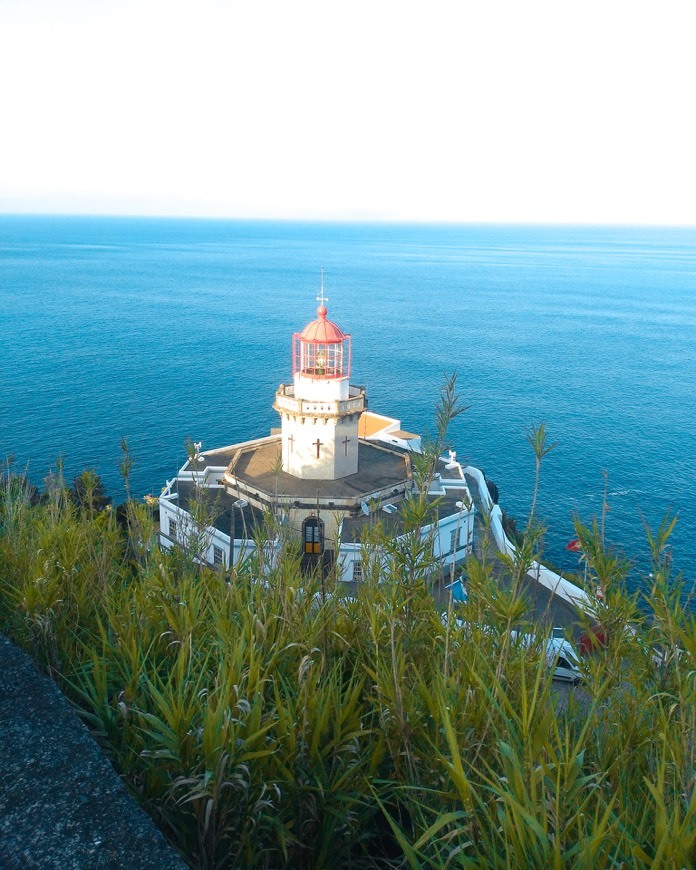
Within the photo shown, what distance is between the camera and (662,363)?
7581cm

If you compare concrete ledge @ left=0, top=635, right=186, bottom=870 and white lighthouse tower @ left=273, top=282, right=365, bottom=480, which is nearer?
concrete ledge @ left=0, top=635, right=186, bottom=870

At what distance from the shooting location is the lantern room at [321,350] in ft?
83.0

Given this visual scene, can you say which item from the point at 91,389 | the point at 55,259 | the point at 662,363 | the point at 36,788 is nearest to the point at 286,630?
Answer: the point at 36,788

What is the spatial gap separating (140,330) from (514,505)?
200 feet

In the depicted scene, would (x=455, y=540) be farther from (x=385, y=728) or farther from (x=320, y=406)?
(x=320, y=406)

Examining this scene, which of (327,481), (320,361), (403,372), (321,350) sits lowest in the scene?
(403,372)

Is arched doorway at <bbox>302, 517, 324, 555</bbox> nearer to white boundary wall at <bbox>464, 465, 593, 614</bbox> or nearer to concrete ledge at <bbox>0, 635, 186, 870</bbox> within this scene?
white boundary wall at <bbox>464, 465, 593, 614</bbox>

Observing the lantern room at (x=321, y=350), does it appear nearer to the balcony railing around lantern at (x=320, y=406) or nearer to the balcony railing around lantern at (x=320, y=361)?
the balcony railing around lantern at (x=320, y=361)

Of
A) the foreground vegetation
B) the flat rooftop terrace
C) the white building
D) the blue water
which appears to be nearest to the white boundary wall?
the white building

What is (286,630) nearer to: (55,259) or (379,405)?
(379,405)

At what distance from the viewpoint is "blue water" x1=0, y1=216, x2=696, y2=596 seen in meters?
44.7

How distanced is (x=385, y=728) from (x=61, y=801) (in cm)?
261

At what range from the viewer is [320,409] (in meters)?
25.8

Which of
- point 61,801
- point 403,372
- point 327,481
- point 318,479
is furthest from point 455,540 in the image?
point 403,372
